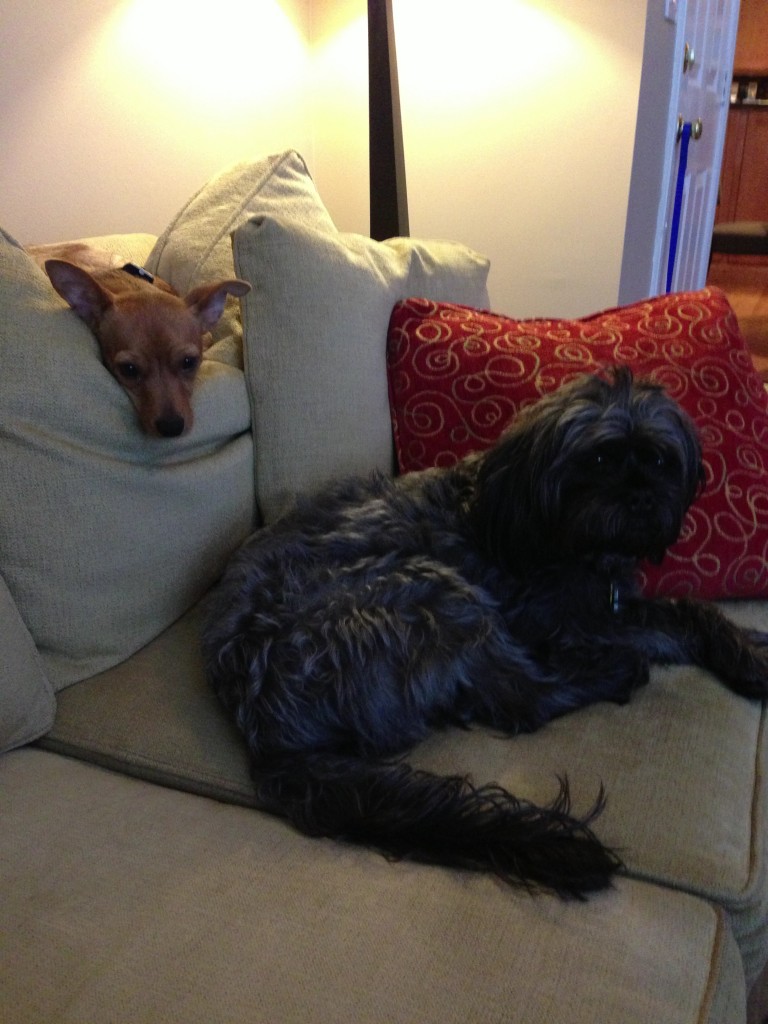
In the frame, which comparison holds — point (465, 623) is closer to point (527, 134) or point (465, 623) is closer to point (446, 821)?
point (446, 821)

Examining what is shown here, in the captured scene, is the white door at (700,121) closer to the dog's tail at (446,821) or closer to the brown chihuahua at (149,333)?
the brown chihuahua at (149,333)

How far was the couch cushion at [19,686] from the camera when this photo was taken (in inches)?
44.1

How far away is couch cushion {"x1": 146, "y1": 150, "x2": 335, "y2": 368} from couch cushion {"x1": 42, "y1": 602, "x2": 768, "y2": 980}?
772mm

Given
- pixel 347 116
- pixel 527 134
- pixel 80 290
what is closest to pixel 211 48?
pixel 347 116

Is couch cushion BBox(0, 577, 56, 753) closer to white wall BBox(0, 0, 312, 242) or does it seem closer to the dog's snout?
the dog's snout

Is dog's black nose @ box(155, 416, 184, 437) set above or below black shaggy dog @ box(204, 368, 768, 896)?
above

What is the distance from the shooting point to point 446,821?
0.95 m

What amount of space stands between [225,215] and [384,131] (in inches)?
27.1

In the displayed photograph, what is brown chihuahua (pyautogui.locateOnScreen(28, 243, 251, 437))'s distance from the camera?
4.43 feet

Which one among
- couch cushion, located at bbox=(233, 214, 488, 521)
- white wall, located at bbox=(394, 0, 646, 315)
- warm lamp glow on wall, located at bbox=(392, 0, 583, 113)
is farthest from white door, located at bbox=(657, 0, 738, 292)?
couch cushion, located at bbox=(233, 214, 488, 521)

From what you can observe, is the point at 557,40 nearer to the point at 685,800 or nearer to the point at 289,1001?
the point at 685,800

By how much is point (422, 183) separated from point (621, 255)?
2.32 feet

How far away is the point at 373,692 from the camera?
1.12m

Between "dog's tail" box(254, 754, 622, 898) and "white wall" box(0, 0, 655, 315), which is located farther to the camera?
"white wall" box(0, 0, 655, 315)
